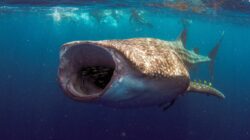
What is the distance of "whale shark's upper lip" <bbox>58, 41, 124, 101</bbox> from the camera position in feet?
13.6

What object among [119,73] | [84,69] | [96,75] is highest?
[119,73]

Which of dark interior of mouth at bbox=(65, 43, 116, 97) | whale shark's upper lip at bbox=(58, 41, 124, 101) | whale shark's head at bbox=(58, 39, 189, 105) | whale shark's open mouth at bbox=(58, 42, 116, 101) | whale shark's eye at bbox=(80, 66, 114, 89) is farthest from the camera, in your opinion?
whale shark's eye at bbox=(80, 66, 114, 89)

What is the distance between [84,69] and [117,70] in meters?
1.33

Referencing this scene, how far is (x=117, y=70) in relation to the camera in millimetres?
3883

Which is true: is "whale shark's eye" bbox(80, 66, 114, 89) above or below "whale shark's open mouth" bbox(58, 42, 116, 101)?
below

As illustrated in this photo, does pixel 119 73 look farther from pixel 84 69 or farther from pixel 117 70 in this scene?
pixel 84 69

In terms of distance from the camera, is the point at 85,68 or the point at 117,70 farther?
the point at 85,68

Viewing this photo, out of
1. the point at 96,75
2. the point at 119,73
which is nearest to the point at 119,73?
the point at 119,73

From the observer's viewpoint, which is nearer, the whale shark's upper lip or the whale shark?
the whale shark

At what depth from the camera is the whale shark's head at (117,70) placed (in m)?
4.02

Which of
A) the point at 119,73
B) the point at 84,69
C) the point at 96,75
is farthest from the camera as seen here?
the point at 96,75

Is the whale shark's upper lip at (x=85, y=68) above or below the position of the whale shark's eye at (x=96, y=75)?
A: above

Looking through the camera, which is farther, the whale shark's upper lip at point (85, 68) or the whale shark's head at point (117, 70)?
the whale shark's upper lip at point (85, 68)

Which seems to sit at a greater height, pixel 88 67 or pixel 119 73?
pixel 119 73
